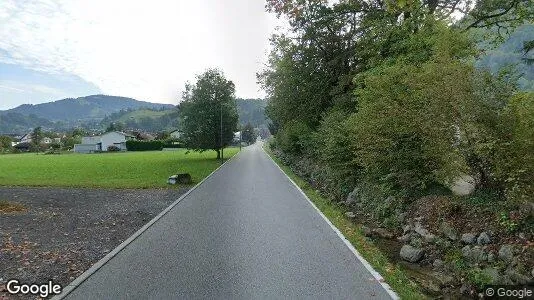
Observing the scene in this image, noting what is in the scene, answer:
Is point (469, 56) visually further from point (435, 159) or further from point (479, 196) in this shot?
point (479, 196)

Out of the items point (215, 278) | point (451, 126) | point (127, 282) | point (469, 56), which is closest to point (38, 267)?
point (127, 282)

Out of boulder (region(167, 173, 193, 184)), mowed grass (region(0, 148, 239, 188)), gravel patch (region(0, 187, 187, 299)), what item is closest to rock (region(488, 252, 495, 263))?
gravel patch (region(0, 187, 187, 299))

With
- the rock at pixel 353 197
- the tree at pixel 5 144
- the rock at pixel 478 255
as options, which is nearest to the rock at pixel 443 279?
the rock at pixel 478 255

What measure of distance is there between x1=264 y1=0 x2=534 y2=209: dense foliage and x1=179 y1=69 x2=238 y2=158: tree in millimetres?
23389

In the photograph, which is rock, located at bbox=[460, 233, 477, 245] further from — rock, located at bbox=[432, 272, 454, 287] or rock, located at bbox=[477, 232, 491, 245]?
rock, located at bbox=[432, 272, 454, 287]

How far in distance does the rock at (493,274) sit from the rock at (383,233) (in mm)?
3388

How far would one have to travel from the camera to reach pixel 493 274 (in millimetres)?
6789

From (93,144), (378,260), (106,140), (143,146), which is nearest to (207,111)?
(378,260)

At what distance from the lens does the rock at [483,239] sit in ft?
26.4

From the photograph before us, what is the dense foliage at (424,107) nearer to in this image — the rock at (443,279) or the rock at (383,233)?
the rock at (383,233)

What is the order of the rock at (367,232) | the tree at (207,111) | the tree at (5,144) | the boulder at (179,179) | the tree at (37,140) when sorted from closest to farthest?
1. the rock at (367,232)
2. the boulder at (179,179)
3. the tree at (207,111)
4. the tree at (5,144)
5. the tree at (37,140)

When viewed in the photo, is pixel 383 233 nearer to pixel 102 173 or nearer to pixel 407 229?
pixel 407 229

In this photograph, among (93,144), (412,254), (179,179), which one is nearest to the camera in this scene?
(412,254)

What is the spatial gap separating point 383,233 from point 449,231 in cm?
191
